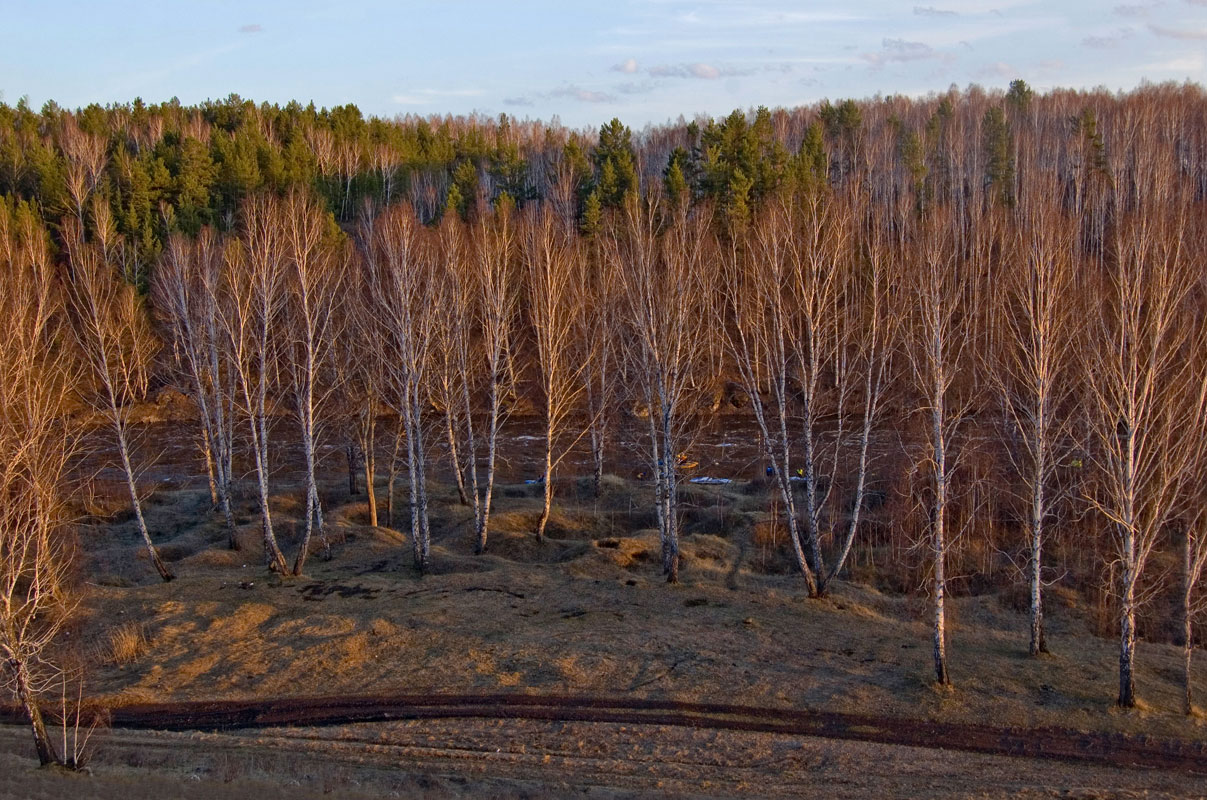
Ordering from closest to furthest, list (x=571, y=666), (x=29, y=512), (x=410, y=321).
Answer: (x=29, y=512) < (x=571, y=666) < (x=410, y=321)

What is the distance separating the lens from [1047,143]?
80.6 metres

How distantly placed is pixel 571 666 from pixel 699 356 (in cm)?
1278

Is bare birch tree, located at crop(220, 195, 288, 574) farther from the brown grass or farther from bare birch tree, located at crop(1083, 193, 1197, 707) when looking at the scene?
bare birch tree, located at crop(1083, 193, 1197, 707)

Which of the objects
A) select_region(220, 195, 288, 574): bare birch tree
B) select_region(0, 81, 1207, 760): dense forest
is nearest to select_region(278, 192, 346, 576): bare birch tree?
select_region(0, 81, 1207, 760): dense forest

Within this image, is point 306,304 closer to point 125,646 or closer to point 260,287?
point 260,287

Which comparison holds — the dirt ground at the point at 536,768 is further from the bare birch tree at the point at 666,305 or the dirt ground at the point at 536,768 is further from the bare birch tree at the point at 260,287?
the bare birch tree at the point at 260,287

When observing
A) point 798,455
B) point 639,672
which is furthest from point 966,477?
point 639,672

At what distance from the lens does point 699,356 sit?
95.1 ft

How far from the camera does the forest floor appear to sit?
556 inches

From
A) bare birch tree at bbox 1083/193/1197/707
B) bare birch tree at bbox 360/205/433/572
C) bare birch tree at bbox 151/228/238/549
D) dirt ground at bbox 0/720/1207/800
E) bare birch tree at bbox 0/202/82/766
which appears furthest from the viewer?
bare birch tree at bbox 151/228/238/549

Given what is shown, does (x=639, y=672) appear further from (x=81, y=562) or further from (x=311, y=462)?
(x=81, y=562)

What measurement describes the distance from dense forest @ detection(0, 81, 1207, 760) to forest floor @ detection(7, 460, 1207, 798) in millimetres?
1164

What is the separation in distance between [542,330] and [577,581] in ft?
29.3

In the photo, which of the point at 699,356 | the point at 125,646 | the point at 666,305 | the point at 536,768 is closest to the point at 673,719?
the point at 536,768
